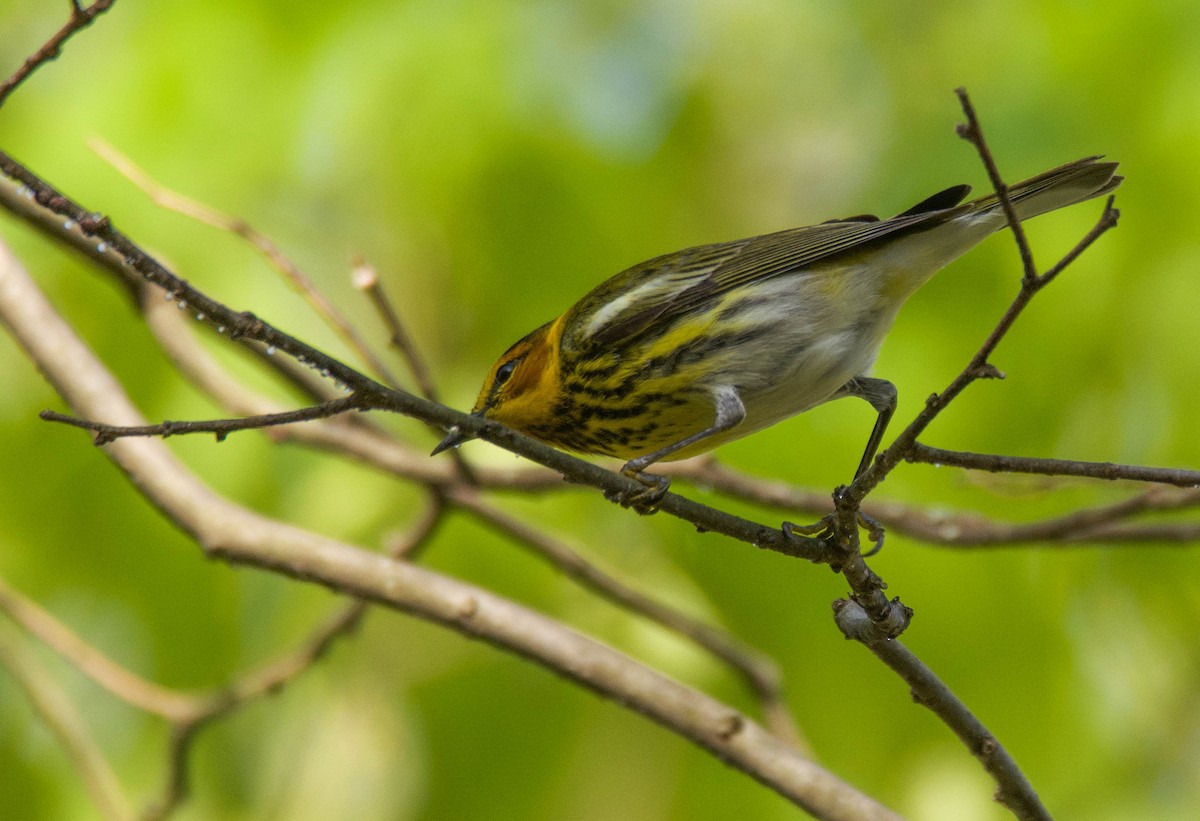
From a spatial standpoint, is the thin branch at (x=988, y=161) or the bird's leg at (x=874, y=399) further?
the bird's leg at (x=874, y=399)

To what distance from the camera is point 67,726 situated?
15.4ft

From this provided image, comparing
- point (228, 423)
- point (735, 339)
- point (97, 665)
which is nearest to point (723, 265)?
point (735, 339)

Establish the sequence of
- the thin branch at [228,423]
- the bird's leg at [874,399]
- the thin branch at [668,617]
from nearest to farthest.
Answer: the thin branch at [228,423], the bird's leg at [874,399], the thin branch at [668,617]

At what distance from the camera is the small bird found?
3895mm

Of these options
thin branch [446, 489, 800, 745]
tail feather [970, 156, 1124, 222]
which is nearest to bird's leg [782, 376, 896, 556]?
tail feather [970, 156, 1124, 222]

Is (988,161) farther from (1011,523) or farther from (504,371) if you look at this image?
(1011,523)

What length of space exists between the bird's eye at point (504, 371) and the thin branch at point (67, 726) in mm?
2064

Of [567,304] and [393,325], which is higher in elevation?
[567,304]

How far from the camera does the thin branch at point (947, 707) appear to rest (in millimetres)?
2721

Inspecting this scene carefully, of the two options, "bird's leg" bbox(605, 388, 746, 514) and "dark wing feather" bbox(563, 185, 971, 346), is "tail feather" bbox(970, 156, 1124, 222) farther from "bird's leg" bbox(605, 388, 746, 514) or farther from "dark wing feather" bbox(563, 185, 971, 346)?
"bird's leg" bbox(605, 388, 746, 514)

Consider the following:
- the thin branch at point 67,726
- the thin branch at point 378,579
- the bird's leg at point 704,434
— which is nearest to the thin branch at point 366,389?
the bird's leg at point 704,434

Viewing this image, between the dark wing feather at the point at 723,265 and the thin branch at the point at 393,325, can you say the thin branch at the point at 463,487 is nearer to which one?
the thin branch at the point at 393,325

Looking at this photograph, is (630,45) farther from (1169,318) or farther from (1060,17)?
(1169,318)

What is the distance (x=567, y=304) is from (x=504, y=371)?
36 centimetres
